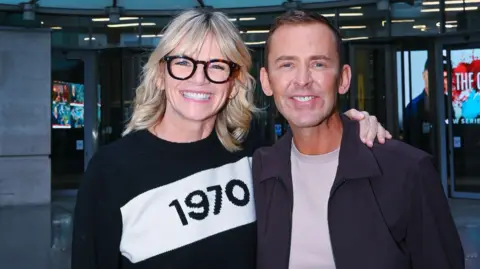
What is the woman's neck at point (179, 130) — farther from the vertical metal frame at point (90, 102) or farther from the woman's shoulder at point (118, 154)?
the vertical metal frame at point (90, 102)

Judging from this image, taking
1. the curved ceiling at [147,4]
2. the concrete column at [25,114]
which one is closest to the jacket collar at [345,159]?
the concrete column at [25,114]

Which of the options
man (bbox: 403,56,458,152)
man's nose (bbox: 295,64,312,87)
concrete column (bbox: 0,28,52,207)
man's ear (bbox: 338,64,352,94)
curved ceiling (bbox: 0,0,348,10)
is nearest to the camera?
man's nose (bbox: 295,64,312,87)

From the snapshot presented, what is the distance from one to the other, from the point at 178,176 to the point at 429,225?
87cm

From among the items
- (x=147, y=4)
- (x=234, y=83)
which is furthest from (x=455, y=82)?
(x=234, y=83)

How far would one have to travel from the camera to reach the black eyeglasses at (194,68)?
190 centimetres

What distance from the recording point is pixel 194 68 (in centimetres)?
190

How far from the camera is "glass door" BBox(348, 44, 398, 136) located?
10961 mm

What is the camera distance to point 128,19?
11891mm

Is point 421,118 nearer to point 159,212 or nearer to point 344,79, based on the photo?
Result: point 344,79

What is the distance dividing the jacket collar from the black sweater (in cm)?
19

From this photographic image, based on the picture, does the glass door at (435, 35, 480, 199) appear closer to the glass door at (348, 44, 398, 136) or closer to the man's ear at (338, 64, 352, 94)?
the glass door at (348, 44, 398, 136)

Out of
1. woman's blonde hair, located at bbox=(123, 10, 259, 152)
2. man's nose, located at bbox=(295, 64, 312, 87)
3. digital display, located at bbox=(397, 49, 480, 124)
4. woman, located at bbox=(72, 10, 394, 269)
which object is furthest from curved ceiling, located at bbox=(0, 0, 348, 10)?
man's nose, located at bbox=(295, 64, 312, 87)

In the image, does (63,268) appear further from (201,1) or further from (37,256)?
(201,1)

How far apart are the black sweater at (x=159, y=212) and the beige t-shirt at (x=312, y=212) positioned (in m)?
0.25
